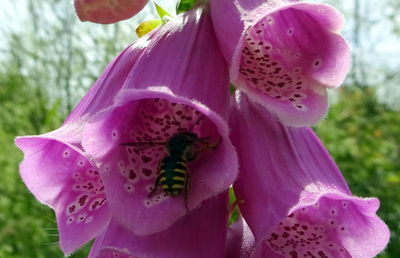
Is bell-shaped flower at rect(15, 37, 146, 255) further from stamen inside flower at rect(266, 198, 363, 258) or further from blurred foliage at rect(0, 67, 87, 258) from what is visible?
blurred foliage at rect(0, 67, 87, 258)

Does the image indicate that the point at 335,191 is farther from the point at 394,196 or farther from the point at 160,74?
the point at 394,196

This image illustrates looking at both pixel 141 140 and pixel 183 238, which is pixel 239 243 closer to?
pixel 183 238

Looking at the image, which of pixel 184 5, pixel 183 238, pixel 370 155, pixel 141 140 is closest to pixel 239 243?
pixel 183 238

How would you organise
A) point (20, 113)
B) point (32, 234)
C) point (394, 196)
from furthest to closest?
point (20, 113)
point (32, 234)
point (394, 196)

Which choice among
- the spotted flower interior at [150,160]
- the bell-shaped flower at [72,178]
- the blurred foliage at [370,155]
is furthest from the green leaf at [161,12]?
the blurred foliage at [370,155]

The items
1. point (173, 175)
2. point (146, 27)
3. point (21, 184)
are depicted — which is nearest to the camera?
point (173, 175)

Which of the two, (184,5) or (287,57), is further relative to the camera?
(184,5)

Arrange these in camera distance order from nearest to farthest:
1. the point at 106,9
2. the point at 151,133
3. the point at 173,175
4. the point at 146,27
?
the point at 173,175 → the point at 151,133 → the point at 106,9 → the point at 146,27

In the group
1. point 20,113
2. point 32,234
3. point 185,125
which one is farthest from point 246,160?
point 20,113
